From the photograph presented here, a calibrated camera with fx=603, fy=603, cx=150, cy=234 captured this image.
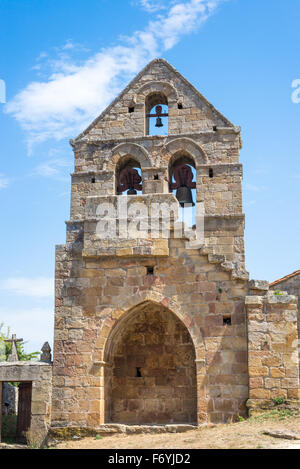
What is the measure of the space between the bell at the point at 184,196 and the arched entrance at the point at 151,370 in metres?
2.87

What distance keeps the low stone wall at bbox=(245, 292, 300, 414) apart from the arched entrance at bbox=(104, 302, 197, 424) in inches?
A: 85.3

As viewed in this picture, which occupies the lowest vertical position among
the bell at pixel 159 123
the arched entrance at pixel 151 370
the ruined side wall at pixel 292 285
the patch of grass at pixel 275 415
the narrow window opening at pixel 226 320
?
the patch of grass at pixel 275 415

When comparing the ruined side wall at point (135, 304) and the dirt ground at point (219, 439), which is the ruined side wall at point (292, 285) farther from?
the dirt ground at point (219, 439)

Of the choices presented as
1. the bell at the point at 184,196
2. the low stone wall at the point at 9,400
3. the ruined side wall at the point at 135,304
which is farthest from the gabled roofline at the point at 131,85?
the low stone wall at the point at 9,400

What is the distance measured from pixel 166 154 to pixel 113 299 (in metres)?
4.29

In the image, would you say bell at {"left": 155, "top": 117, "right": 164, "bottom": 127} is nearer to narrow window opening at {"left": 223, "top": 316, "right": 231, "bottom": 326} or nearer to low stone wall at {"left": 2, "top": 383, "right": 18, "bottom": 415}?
narrow window opening at {"left": 223, "top": 316, "right": 231, "bottom": 326}

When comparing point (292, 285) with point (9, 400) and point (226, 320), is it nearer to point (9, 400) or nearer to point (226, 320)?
point (226, 320)

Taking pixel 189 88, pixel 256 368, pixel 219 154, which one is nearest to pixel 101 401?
pixel 256 368

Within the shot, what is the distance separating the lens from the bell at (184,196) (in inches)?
605

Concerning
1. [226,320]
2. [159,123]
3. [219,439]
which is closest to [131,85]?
[159,123]

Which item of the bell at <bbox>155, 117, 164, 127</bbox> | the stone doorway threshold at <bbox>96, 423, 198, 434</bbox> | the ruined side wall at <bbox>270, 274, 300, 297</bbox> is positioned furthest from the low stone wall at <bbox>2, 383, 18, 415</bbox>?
the bell at <bbox>155, 117, 164, 127</bbox>

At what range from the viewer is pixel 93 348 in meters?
13.3

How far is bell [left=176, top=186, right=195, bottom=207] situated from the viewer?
50.4 ft

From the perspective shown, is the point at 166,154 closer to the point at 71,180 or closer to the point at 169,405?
the point at 71,180
